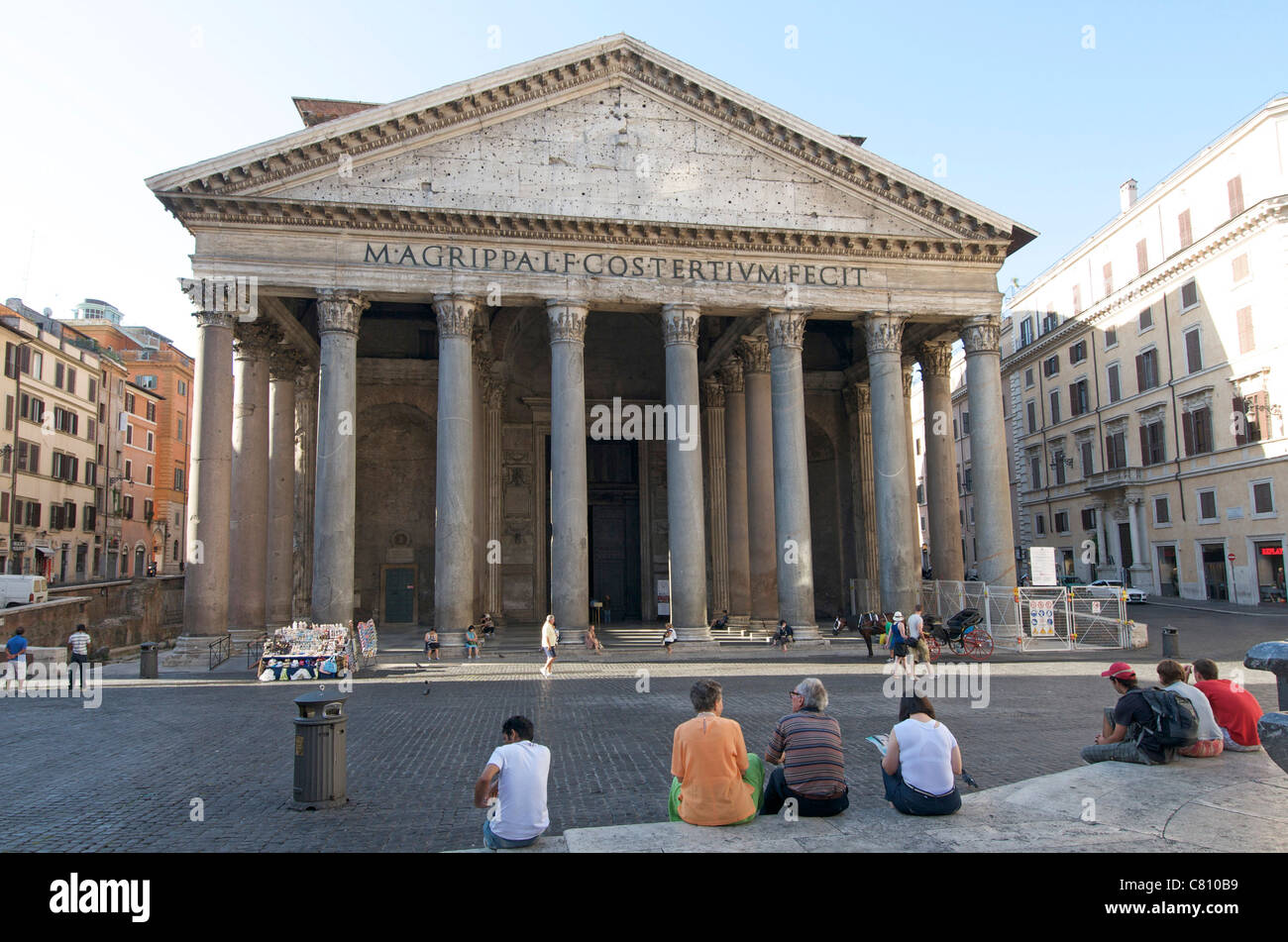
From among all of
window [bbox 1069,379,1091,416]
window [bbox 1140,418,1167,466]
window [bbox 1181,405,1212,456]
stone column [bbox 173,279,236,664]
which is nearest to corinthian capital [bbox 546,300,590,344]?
stone column [bbox 173,279,236,664]

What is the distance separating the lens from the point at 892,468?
77.2ft

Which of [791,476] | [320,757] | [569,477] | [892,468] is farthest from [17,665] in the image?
[892,468]

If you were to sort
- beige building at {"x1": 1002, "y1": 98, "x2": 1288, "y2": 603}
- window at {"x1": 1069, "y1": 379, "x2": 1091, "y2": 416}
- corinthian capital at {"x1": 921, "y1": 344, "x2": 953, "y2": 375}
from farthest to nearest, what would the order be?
window at {"x1": 1069, "y1": 379, "x2": 1091, "y2": 416}, beige building at {"x1": 1002, "y1": 98, "x2": 1288, "y2": 603}, corinthian capital at {"x1": 921, "y1": 344, "x2": 953, "y2": 375}

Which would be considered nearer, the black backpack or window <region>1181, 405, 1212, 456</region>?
the black backpack

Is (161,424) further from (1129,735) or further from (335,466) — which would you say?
(1129,735)

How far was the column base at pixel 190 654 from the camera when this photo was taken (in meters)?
19.9

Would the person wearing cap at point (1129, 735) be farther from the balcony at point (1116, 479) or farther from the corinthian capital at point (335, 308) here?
the balcony at point (1116, 479)

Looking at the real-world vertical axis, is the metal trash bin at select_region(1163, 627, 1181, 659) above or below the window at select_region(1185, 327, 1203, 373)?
below

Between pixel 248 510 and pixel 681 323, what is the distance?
1191 cm

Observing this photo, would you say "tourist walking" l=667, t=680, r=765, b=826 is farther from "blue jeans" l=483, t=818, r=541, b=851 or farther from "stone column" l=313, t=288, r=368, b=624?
"stone column" l=313, t=288, r=368, b=624

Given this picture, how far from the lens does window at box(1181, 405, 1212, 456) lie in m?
34.5

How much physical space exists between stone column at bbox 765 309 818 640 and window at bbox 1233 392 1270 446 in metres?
19.1

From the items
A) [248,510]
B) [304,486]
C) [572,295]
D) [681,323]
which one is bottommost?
[248,510]

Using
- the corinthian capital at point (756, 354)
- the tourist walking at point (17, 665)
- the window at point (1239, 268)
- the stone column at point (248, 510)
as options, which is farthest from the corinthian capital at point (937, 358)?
the tourist walking at point (17, 665)
